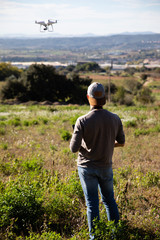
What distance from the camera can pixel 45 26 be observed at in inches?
278

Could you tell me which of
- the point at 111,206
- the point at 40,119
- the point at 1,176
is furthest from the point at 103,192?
the point at 40,119

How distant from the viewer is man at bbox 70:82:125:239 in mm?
3010

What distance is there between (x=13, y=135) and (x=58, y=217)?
690 centimetres

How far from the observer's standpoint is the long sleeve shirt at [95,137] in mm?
3000

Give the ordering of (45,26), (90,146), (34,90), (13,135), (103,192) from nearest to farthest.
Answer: (90,146)
(103,192)
(45,26)
(13,135)
(34,90)

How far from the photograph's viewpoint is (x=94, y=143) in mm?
3088

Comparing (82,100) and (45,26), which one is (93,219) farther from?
(82,100)

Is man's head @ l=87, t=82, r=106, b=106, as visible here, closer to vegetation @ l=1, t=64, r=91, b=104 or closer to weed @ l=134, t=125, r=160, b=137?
weed @ l=134, t=125, r=160, b=137

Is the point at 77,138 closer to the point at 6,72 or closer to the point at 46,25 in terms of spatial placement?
the point at 46,25

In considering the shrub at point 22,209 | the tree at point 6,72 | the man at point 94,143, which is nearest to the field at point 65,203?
the shrub at point 22,209

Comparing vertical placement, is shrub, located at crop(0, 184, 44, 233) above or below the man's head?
below

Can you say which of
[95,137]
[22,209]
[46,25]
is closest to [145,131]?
[46,25]

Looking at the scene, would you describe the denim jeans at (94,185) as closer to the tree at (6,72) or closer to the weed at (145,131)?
the weed at (145,131)

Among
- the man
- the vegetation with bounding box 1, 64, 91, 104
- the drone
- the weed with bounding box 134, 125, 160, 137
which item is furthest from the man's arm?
the vegetation with bounding box 1, 64, 91, 104
